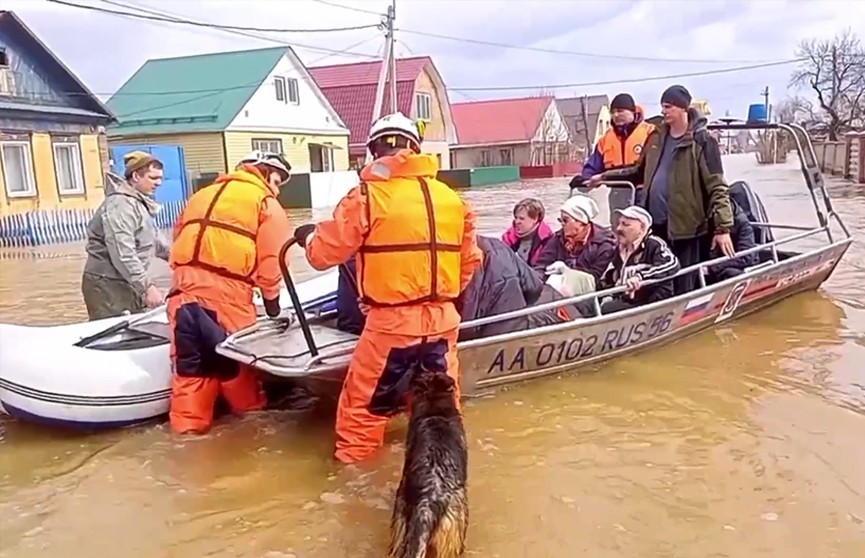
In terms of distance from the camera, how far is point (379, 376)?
154 inches

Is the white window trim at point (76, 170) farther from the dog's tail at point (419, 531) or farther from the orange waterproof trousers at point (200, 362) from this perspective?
the dog's tail at point (419, 531)

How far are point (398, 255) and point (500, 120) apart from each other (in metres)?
46.0

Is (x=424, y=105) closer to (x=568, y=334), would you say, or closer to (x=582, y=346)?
(x=582, y=346)

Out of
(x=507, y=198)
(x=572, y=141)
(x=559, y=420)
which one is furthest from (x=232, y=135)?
(x=572, y=141)

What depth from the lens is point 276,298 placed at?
15.9 feet

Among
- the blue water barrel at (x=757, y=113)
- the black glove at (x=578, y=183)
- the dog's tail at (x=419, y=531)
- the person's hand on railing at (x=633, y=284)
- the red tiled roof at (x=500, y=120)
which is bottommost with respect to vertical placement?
the dog's tail at (x=419, y=531)

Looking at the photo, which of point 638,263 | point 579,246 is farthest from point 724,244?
point 579,246

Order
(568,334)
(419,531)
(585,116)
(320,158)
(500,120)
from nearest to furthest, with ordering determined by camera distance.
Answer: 1. (419,531)
2. (568,334)
3. (320,158)
4. (500,120)
5. (585,116)

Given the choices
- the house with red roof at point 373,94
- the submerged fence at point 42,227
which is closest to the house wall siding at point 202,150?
the house with red roof at point 373,94

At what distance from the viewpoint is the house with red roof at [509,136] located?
47.0 metres

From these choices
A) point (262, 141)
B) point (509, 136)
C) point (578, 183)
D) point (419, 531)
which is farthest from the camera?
point (509, 136)

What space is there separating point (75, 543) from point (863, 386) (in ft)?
15.7

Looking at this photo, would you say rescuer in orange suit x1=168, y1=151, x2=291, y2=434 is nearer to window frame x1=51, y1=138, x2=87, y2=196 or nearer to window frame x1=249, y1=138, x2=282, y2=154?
window frame x1=51, y1=138, x2=87, y2=196

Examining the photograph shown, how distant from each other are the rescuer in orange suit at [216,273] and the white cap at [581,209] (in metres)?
2.40
